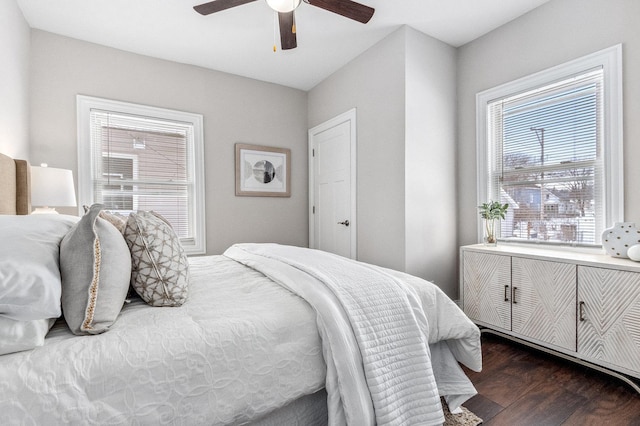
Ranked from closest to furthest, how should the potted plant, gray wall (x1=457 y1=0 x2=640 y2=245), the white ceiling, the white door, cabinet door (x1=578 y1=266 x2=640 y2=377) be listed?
cabinet door (x1=578 y1=266 x2=640 y2=377)
gray wall (x1=457 y1=0 x2=640 y2=245)
the white ceiling
the potted plant
the white door

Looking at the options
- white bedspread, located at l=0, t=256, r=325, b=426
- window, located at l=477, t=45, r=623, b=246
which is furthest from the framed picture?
white bedspread, located at l=0, t=256, r=325, b=426

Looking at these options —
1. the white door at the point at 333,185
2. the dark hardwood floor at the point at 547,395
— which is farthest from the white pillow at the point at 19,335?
the white door at the point at 333,185

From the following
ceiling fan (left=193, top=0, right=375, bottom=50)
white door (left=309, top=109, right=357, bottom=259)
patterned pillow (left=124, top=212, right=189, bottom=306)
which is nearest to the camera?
patterned pillow (left=124, top=212, right=189, bottom=306)

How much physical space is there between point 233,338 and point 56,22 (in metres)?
3.26

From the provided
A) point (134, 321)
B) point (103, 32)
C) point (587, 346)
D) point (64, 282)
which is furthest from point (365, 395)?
point (103, 32)

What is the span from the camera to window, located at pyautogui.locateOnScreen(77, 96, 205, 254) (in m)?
3.00

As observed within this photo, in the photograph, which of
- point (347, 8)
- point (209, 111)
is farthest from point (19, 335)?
point (209, 111)

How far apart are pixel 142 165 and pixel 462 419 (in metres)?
3.40

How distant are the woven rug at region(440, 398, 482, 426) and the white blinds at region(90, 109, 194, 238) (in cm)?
292

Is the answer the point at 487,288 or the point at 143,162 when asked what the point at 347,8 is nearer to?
the point at 487,288

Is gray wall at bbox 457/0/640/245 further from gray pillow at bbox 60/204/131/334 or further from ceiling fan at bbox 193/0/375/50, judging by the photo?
gray pillow at bbox 60/204/131/334

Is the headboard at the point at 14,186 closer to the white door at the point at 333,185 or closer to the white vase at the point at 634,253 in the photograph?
the white door at the point at 333,185

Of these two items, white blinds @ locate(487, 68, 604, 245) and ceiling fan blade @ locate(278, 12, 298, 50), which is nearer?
ceiling fan blade @ locate(278, 12, 298, 50)

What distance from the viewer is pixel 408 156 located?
2803 millimetres
